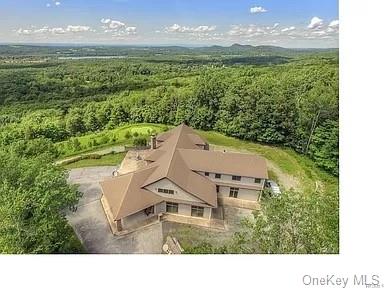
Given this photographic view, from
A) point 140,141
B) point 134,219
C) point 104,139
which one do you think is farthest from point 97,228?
point 140,141

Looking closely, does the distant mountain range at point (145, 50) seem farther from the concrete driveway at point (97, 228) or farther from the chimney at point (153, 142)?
the concrete driveway at point (97, 228)

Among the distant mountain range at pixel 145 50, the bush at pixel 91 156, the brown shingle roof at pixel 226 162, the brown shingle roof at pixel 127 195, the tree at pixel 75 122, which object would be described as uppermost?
the distant mountain range at pixel 145 50

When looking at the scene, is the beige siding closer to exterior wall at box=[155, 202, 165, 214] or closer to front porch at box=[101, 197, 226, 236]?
front porch at box=[101, 197, 226, 236]

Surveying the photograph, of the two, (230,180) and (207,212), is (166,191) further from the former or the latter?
(230,180)

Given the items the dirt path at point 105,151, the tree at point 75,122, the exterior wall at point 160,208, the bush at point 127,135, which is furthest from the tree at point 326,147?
the tree at point 75,122

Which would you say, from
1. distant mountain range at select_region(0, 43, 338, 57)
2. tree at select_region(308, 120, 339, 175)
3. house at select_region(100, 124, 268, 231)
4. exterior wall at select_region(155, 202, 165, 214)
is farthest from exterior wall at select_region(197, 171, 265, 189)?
distant mountain range at select_region(0, 43, 338, 57)
